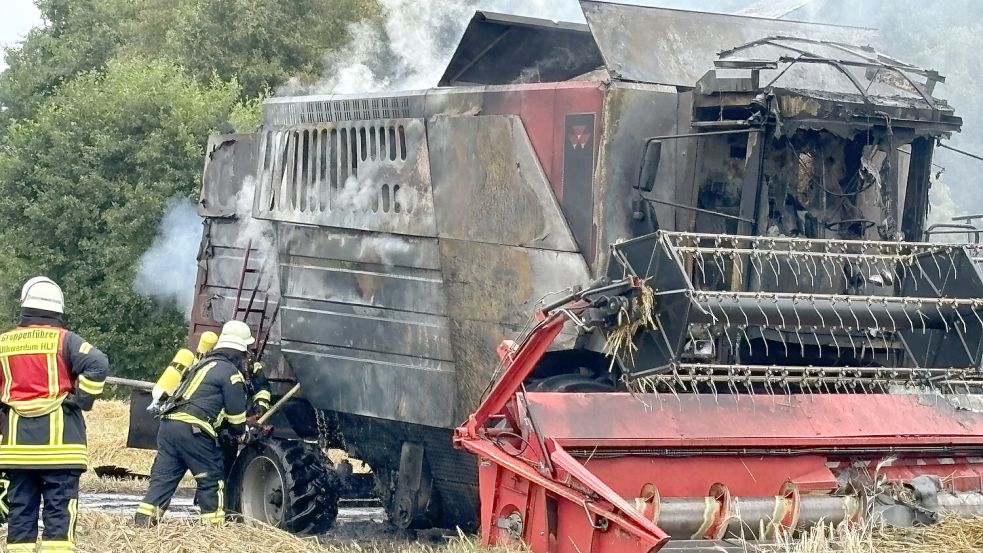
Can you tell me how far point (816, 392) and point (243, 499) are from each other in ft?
15.4

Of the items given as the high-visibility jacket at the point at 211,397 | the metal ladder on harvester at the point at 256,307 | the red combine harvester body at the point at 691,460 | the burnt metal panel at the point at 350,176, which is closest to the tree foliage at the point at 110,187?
the metal ladder on harvester at the point at 256,307

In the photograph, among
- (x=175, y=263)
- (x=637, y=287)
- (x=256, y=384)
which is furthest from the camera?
(x=175, y=263)

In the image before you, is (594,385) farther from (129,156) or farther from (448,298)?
(129,156)

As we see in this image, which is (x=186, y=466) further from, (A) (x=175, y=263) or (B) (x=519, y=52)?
(A) (x=175, y=263)

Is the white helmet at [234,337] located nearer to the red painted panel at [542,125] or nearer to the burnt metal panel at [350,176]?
the burnt metal panel at [350,176]

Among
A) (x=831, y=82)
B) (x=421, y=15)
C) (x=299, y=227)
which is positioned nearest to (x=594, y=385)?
(x=831, y=82)

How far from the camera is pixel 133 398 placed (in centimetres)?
1252

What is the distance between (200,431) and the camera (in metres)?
10.2

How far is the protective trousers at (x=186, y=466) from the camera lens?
1010 cm

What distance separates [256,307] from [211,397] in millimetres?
1654

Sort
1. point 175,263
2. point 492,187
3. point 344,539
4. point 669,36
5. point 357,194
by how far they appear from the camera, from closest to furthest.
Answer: point 492,187
point 669,36
point 357,194
point 344,539
point 175,263

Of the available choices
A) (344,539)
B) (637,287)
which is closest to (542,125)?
(637,287)

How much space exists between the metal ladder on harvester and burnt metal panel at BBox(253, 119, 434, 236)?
514mm

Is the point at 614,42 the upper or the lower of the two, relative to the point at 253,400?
upper
